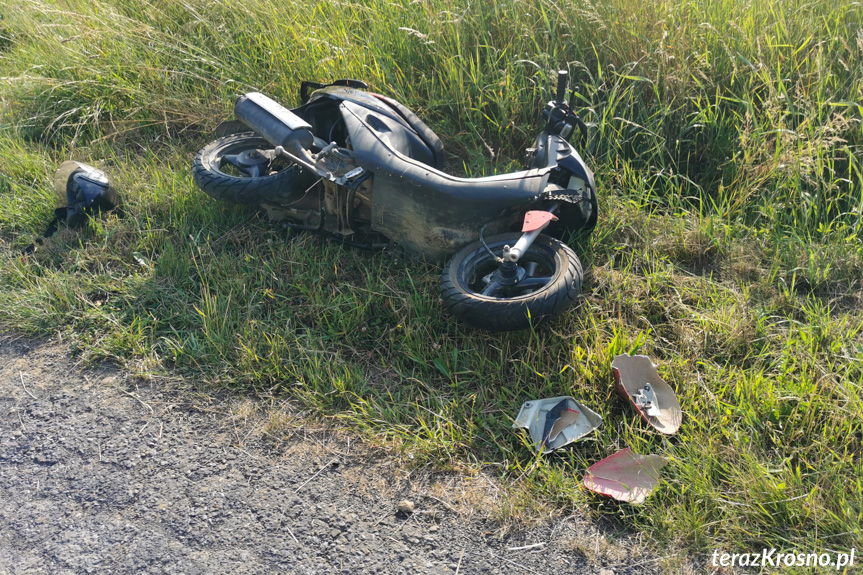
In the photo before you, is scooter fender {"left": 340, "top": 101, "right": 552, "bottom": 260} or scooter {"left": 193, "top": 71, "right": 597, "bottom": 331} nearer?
scooter {"left": 193, "top": 71, "right": 597, "bottom": 331}

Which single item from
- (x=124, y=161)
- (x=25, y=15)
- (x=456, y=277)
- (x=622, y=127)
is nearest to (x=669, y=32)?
(x=622, y=127)

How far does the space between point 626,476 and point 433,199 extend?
160cm

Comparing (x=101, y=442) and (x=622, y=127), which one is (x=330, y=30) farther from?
(x=101, y=442)

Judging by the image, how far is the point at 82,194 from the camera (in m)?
4.34

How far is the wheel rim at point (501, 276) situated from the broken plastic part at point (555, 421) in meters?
0.53

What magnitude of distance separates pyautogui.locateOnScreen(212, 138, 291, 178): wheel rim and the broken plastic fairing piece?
102 inches

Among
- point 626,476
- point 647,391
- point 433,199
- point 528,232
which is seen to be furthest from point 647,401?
point 433,199

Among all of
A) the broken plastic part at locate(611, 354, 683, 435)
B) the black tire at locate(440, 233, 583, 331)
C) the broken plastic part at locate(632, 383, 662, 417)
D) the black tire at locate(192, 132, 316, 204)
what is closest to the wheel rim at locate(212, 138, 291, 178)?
the black tire at locate(192, 132, 316, 204)

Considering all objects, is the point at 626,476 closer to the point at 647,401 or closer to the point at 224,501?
the point at 647,401

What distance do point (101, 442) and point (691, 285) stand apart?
3.00 meters

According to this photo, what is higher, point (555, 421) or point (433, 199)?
point (433, 199)

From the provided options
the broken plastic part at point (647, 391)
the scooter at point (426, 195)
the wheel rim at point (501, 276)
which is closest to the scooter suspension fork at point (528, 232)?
the scooter at point (426, 195)

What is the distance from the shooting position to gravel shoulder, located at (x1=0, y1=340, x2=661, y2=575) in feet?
8.38

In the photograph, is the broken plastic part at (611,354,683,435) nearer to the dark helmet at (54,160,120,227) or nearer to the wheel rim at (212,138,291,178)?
the wheel rim at (212,138,291,178)
